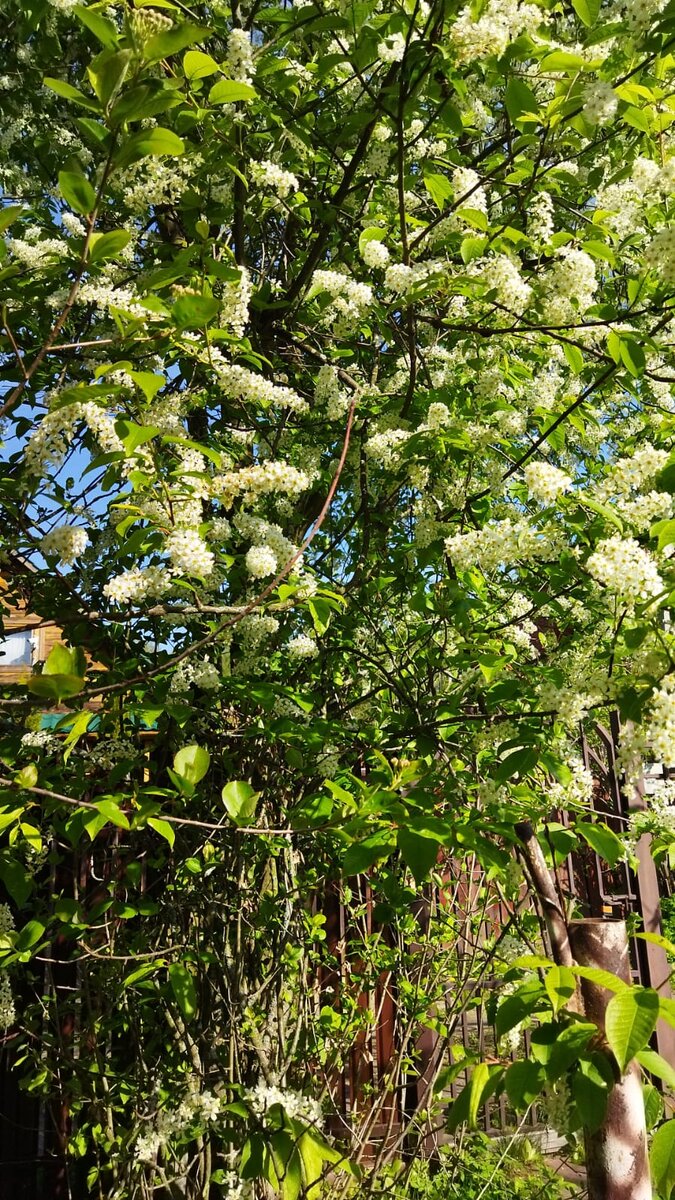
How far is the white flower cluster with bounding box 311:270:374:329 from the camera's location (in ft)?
9.07

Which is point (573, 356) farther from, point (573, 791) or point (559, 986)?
point (559, 986)

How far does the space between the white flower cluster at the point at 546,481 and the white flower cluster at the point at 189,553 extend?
35.4 inches

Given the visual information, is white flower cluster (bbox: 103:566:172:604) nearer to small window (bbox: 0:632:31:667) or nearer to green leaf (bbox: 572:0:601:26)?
small window (bbox: 0:632:31:667)

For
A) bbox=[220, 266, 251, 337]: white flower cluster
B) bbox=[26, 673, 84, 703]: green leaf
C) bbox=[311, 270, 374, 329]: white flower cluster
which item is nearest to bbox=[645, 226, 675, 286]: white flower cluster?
Answer: bbox=[311, 270, 374, 329]: white flower cluster

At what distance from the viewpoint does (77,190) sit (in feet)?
4.60

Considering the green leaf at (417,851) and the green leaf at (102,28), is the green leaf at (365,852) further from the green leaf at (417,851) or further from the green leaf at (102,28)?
the green leaf at (102,28)

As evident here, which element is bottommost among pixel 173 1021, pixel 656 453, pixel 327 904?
pixel 173 1021

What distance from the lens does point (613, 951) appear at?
1747 mm

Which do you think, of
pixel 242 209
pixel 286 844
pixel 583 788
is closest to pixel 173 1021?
pixel 286 844

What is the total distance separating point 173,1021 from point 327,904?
4.36 feet

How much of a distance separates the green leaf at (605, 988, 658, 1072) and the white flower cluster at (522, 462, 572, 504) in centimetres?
135

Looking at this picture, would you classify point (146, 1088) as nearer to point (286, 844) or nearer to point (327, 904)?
point (286, 844)

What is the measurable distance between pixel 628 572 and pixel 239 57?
1838 mm

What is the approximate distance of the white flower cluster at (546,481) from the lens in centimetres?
231
